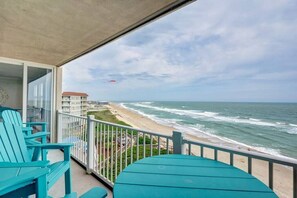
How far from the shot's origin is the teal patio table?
2.78ft

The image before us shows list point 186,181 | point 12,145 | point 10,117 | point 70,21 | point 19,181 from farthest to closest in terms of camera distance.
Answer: point 10,117
point 70,21
point 12,145
point 19,181
point 186,181

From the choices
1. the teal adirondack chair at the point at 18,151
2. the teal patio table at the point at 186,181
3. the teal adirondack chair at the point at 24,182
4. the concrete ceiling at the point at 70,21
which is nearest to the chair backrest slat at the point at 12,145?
the teal adirondack chair at the point at 18,151

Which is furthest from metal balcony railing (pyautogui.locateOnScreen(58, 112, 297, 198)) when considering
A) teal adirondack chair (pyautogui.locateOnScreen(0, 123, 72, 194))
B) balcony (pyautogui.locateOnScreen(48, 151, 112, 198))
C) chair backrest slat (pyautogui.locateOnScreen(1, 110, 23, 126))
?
chair backrest slat (pyautogui.locateOnScreen(1, 110, 23, 126))

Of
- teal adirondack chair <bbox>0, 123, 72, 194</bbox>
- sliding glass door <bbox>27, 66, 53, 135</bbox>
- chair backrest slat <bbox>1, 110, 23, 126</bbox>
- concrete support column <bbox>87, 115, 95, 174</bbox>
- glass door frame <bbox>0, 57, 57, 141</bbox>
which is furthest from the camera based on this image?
sliding glass door <bbox>27, 66, 53, 135</bbox>

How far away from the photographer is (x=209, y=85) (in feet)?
71.7

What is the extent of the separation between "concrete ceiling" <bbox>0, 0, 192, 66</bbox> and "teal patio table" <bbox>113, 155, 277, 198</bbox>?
63.2 inches

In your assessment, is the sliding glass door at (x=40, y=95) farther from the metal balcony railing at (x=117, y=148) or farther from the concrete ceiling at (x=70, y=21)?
the concrete ceiling at (x=70, y=21)

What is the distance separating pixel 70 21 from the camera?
7.23ft

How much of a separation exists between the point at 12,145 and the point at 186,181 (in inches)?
79.1

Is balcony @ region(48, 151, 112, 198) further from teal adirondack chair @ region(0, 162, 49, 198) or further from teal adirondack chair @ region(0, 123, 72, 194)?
teal adirondack chair @ region(0, 162, 49, 198)

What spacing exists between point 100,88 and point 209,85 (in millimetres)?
15137

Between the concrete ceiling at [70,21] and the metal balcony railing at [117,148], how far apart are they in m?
1.39

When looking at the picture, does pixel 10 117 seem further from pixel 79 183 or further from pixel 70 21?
pixel 70 21

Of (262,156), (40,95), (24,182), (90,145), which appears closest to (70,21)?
(24,182)
